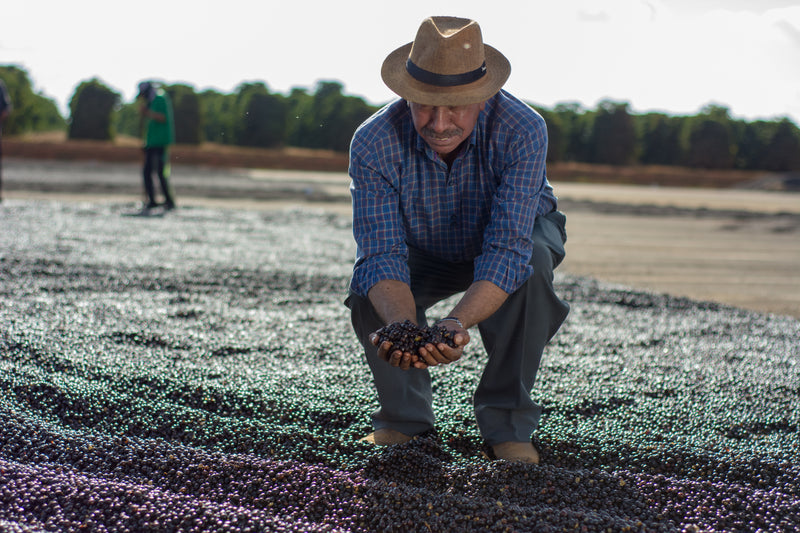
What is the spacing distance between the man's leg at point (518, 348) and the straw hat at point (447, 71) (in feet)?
1.67

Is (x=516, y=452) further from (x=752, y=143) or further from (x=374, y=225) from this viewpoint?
(x=752, y=143)

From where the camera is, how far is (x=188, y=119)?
23.3 metres

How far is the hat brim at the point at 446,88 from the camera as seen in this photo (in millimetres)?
1898

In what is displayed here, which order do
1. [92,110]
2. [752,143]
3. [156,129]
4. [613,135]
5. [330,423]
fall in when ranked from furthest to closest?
[752,143], [613,135], [92,110], [156,129], [330,423]

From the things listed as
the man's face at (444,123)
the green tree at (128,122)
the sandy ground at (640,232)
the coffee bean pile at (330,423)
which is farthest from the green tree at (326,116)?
the man's face at (444,123)

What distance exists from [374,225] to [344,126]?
24.5 metres

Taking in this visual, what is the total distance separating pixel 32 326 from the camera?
3121mm

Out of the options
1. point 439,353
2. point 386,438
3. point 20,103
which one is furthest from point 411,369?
point 20,103

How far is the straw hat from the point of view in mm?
1906

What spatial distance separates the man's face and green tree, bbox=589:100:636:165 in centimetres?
3000

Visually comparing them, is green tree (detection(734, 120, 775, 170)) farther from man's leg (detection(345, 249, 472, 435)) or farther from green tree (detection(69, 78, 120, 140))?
man's leg (detection(345, 249, 472, 435))

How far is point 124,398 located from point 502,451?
131cm

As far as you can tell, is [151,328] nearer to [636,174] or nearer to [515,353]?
Result: [515,353]

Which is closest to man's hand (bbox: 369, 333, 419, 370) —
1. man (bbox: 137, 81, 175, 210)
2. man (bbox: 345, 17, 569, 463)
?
man (bbox: 345, 17, 569, 463)
